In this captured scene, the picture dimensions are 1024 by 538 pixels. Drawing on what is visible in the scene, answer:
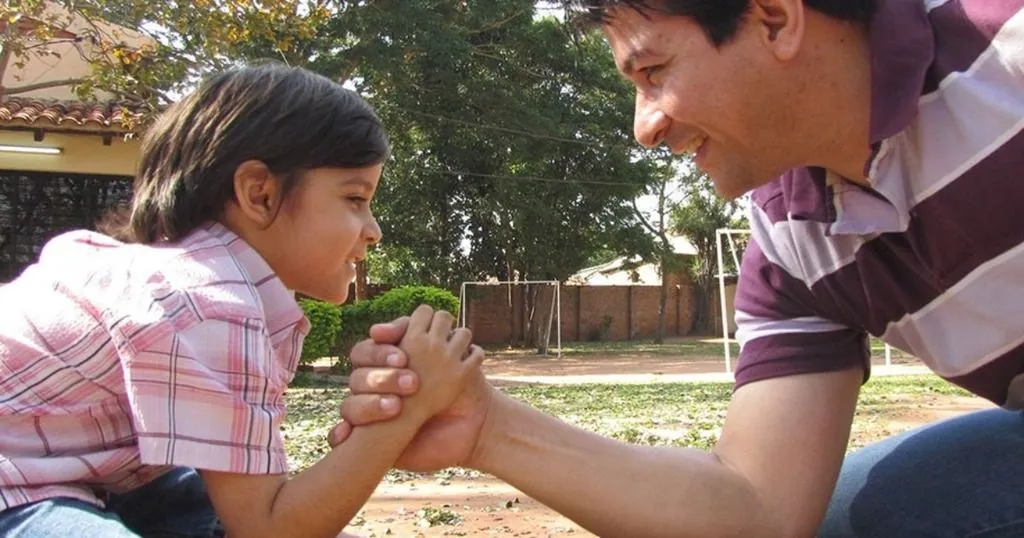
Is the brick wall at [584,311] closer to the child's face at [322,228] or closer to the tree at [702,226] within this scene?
the tree at [702,226]

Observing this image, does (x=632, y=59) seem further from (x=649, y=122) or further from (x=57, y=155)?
(x=57, y=155)

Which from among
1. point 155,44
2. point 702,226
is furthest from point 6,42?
point 702,226

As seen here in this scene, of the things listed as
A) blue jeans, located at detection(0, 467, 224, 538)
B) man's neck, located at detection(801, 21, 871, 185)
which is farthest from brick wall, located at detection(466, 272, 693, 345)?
man's neck, located at detection(801, 21, 871, 185)

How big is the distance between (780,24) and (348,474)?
1000mm

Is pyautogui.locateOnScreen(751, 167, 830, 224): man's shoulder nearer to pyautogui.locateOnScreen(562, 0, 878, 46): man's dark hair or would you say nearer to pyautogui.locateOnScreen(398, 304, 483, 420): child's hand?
pyautogui.locateOnScreen(562, 0, 878, 46): man's dark hair

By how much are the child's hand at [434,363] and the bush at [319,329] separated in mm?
11355

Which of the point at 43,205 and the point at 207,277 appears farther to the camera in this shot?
the point at 43,205

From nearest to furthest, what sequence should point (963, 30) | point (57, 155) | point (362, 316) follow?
1. point (963, 30)
2. point (57, 155)
3. point (362, 316)

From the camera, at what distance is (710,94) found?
1569 mm

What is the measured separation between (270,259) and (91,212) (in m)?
11.0

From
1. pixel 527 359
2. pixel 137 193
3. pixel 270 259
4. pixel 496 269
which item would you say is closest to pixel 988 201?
pixel 270 259

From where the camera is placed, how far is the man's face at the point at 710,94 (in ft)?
5.11

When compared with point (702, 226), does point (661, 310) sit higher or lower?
lower

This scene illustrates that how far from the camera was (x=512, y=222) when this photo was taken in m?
22.5
